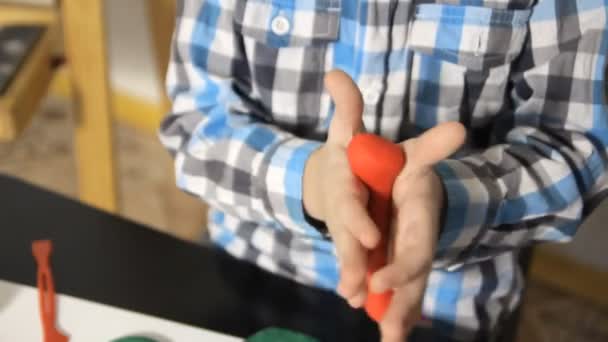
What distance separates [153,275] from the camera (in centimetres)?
55

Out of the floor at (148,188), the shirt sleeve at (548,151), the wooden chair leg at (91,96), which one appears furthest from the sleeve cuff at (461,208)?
the floor at (148,188)

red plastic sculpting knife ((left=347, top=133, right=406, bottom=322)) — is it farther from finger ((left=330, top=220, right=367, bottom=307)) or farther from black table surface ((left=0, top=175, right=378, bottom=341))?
black table surface ((left=0, top=175, right=378, bottom=341))

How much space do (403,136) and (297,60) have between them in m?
0.11

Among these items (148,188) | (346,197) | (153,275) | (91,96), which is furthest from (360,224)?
(148,188)

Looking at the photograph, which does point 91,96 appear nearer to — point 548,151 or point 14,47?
point 14,47

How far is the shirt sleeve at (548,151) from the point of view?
1.81 feet

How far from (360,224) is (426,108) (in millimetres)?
266

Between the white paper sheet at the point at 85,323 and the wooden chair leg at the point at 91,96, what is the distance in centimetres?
42

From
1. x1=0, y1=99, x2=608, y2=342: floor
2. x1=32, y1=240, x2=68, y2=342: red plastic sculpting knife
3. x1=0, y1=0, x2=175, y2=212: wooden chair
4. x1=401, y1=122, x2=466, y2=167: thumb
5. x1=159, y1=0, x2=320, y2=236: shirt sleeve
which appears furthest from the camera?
x1=0, y1=99, x2=608, y2=342: floor

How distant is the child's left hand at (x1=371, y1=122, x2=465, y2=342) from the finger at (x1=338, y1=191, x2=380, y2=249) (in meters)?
0.02

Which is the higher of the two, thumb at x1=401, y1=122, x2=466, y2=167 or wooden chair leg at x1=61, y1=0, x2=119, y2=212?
thumb at x1=401, y1=122, x2=466, y2=167

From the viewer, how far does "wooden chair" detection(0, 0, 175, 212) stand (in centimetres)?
83

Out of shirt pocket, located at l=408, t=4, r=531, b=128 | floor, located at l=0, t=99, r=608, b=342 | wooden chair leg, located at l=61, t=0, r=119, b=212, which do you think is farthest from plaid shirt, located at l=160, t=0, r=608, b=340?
floor, located at l=0, t=99, r=608, b=342

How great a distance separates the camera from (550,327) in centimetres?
118
